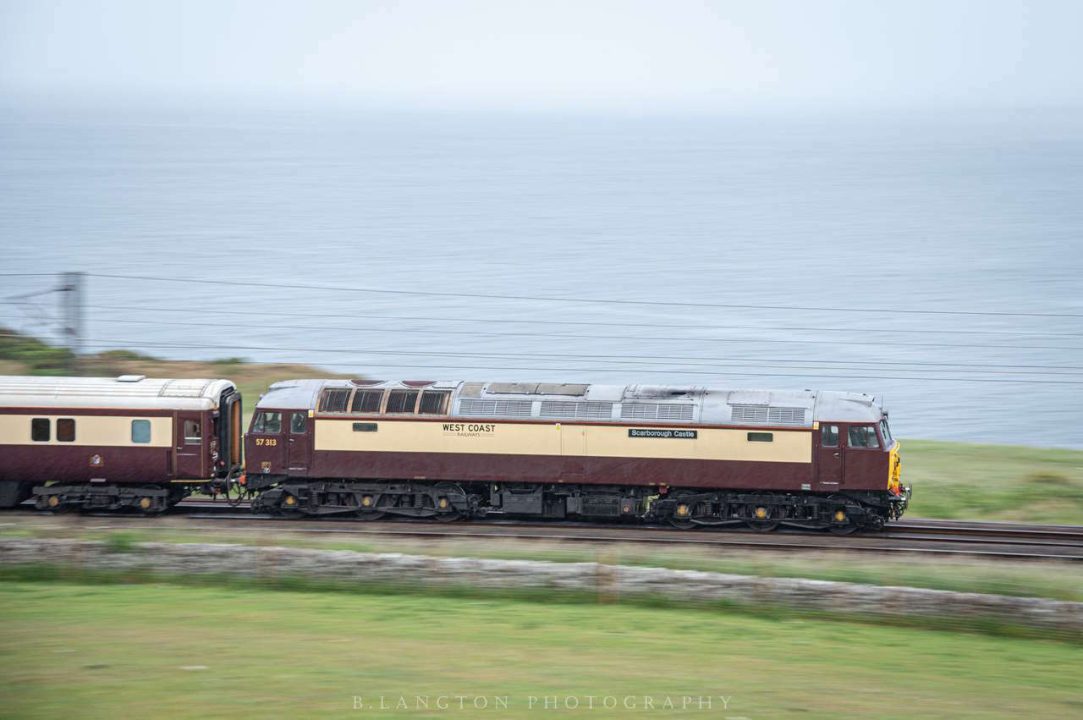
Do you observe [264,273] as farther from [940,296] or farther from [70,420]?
[70,420]

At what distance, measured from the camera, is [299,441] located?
29.3m

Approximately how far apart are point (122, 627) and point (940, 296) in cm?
8674

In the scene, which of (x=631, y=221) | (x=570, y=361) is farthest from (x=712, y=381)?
(x=631, y=221)

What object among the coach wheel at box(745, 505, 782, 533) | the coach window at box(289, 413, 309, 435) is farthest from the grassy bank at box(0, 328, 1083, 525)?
the coach window at box(289, 413, 309, 435)

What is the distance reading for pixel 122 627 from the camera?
1559 centimetres

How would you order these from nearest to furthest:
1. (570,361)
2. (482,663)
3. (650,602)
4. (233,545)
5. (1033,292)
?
(482,663) → (650,602) → (233,545) → (570,361) → (1033,292)

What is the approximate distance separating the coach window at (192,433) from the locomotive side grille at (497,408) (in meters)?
6.55

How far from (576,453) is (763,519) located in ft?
15.3

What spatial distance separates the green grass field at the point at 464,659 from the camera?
12328 millimetres

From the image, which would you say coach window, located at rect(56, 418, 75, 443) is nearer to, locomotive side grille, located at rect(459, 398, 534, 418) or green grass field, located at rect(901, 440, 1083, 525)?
locomotive side grille, located at rect(459, 398, 534, 418)

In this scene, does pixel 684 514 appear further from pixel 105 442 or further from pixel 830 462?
pixel 105 442

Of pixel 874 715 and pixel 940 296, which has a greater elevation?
pixel 940 296

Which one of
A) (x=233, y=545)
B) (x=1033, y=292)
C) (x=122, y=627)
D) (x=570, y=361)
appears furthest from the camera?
(x=1033, y=292)

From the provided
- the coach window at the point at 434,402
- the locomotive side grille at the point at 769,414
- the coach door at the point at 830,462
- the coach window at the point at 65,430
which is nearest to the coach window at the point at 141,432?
the coach window at the point at 65,430
